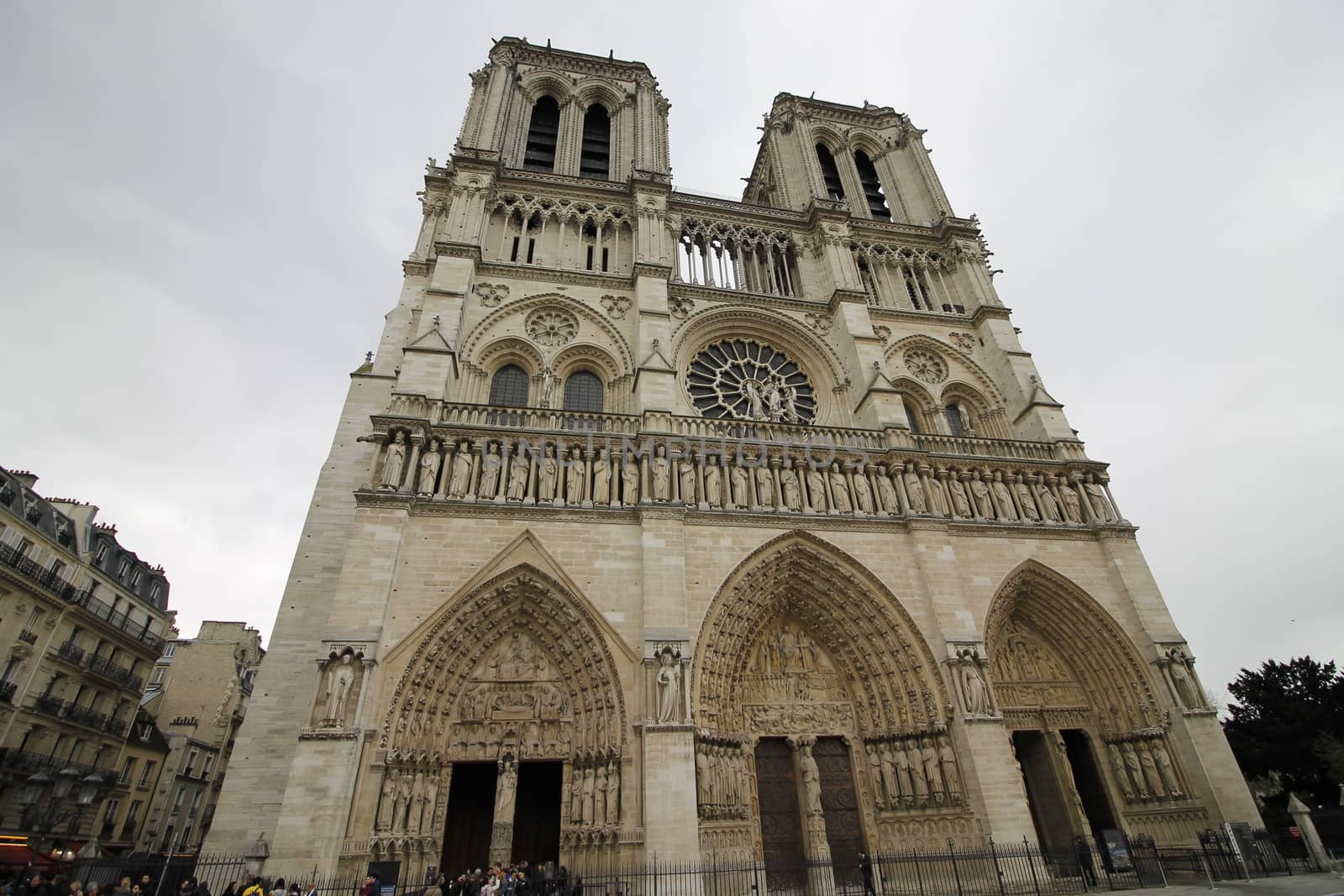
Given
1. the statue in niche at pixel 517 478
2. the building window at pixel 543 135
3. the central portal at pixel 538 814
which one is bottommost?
the central portal at pixel 538 814

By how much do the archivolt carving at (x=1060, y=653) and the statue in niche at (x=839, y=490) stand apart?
9.78 feet

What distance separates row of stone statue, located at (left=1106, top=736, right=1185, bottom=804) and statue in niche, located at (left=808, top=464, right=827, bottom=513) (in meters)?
6.26

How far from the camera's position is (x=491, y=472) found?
10.9 m

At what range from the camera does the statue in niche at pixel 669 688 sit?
900 centimetres

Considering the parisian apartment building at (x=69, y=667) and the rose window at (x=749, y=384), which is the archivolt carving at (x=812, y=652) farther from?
the parisian apartment building at (x=69, y=667)

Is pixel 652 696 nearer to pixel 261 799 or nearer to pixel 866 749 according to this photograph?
pixel 866 749

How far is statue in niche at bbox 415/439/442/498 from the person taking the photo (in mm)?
10422

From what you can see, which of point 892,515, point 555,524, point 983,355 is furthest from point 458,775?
point 983,355

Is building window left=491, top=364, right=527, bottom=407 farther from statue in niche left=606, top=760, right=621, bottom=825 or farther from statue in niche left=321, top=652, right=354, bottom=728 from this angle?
statue in niche left=606, top=760, right=621, bottom=825

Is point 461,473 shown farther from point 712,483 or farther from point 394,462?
point 712,483

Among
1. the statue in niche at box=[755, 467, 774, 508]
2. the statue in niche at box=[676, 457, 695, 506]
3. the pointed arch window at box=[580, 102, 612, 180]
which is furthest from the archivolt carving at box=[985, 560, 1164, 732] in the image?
the pointed arch window at box=[580, 102, 612, 180]

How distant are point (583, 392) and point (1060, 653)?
10.4 m

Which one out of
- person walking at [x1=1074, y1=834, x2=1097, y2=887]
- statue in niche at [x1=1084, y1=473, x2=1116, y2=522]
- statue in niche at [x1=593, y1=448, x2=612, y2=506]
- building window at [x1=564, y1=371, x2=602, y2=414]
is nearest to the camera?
person walking at [x1=1074, y1=834, x2=1097, y2=887]

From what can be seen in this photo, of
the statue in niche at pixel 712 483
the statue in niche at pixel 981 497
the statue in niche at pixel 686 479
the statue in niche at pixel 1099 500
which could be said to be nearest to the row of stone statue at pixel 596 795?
the statue in niche at pixel 686 479
